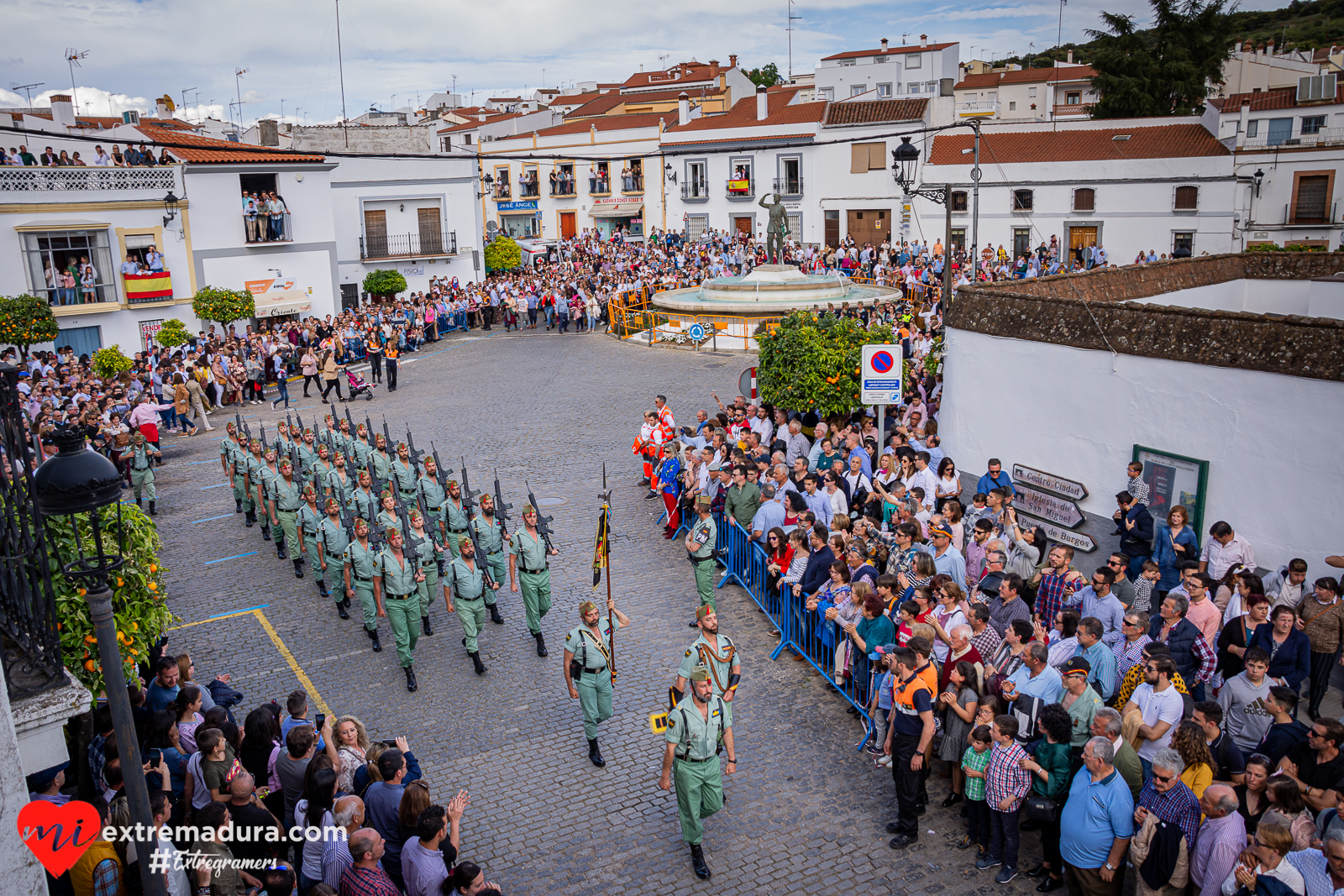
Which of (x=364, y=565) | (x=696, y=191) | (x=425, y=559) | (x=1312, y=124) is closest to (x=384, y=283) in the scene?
(x=696, y=191)

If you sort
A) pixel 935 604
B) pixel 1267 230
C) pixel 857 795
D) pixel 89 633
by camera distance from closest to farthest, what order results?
pixel 89 633, pixel 857 795, pixel 935 604, pixel 1267 230

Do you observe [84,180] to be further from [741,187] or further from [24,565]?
[24,565]

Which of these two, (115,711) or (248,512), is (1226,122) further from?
(115,711)

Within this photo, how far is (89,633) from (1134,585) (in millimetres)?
9017

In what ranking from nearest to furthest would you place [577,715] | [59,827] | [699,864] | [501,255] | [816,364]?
[59,827] → [699,864] → [577,715] → [816,364] → [501,255]

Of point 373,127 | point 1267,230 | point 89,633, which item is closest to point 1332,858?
point 89,633

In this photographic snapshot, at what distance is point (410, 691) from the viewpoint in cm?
1007

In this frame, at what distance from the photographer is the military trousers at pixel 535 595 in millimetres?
10523

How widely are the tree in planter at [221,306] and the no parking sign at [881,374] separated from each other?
69.8ft

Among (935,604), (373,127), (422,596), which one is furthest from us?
(373,127)

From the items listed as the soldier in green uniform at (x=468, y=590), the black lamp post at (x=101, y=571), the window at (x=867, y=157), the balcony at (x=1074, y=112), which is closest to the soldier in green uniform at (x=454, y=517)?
the soldier in green uniform at (x=468, y=590)

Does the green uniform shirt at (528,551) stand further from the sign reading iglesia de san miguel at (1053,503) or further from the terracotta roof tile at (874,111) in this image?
the terracotta roof tile at (874,111)

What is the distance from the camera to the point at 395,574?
10086 millimetres

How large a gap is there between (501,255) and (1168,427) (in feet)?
121
